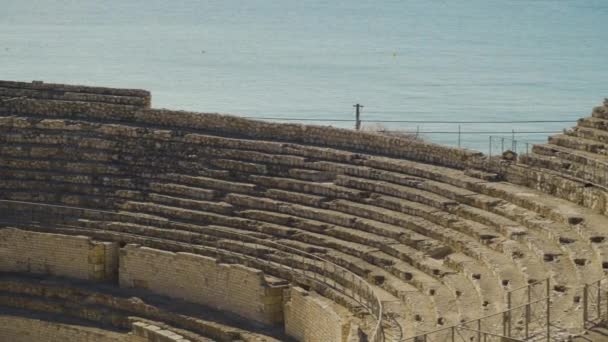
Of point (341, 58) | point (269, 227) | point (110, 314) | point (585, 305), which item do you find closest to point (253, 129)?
point (269, 227)

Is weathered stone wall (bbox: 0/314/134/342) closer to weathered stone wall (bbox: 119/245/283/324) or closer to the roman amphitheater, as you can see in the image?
the roman amphitheater

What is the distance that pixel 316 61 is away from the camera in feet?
321

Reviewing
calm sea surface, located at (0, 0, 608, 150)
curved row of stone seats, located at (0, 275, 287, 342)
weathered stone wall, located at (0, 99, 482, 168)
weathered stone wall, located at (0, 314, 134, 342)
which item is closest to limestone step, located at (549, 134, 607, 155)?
weathered stone wall, located at (0, 99, 482, 168)

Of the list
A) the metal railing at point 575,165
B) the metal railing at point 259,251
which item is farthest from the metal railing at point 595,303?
the metal railing at point 575,165

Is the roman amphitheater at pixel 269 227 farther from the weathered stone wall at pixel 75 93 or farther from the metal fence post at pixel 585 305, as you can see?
the metal fence post at pixel 585 305

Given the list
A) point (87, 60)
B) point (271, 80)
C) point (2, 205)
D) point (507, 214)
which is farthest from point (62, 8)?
point (507, 214)

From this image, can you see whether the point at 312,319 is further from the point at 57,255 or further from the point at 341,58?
the point at 341,58

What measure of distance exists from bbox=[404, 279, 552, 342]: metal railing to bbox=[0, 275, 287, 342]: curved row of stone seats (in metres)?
7.96

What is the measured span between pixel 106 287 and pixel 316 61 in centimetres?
6463

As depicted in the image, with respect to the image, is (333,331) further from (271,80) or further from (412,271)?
(271,80)

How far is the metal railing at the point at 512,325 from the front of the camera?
20656 millimetres

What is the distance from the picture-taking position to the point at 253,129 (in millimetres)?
36938

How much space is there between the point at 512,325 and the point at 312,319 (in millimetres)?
7867

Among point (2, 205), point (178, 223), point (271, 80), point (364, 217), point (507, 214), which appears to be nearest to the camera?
point (507, 214)
